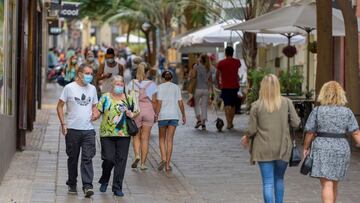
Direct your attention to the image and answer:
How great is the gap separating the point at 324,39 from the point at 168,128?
3.73 meters

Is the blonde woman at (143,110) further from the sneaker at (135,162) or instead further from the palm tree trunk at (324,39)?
the palm tree trunk at (324,39)

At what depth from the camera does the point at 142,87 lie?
13211 mm

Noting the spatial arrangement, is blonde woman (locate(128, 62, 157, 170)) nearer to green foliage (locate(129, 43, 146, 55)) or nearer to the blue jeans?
the blue jeans

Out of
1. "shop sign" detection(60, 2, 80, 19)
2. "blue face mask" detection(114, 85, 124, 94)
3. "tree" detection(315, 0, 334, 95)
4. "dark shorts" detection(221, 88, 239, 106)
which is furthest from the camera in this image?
"shop sign" detection(60, 2, 80, 19)

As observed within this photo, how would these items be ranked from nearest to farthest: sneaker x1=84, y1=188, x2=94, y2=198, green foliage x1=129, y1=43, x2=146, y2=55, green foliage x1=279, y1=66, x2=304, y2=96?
sneaker x1=84, y1=188, x2=94, y2=198 < green foliage x1=279, y1=66, x2=304, y2=96 < green foliage x1=129, y1=43, x2=146, y2=55

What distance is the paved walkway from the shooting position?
1074 centimetres

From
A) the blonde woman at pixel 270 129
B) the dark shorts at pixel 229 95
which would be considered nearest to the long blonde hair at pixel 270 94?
the blonde woman at pixel 270 129

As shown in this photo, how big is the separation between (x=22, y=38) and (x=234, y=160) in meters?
3.89

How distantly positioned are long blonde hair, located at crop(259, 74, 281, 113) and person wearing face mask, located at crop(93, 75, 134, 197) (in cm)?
227

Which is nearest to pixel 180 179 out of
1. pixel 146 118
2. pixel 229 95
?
pixel 146 118

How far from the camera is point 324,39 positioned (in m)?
15.4

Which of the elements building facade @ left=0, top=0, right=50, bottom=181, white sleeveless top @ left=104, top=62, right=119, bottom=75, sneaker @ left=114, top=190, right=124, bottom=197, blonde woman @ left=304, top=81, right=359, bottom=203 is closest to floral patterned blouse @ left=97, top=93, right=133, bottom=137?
sneaker @ left=114, top=190, right=124, bottom=197

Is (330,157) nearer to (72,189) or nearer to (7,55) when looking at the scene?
(72,189)

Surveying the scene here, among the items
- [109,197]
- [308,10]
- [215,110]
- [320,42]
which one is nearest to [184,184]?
[109,197]
